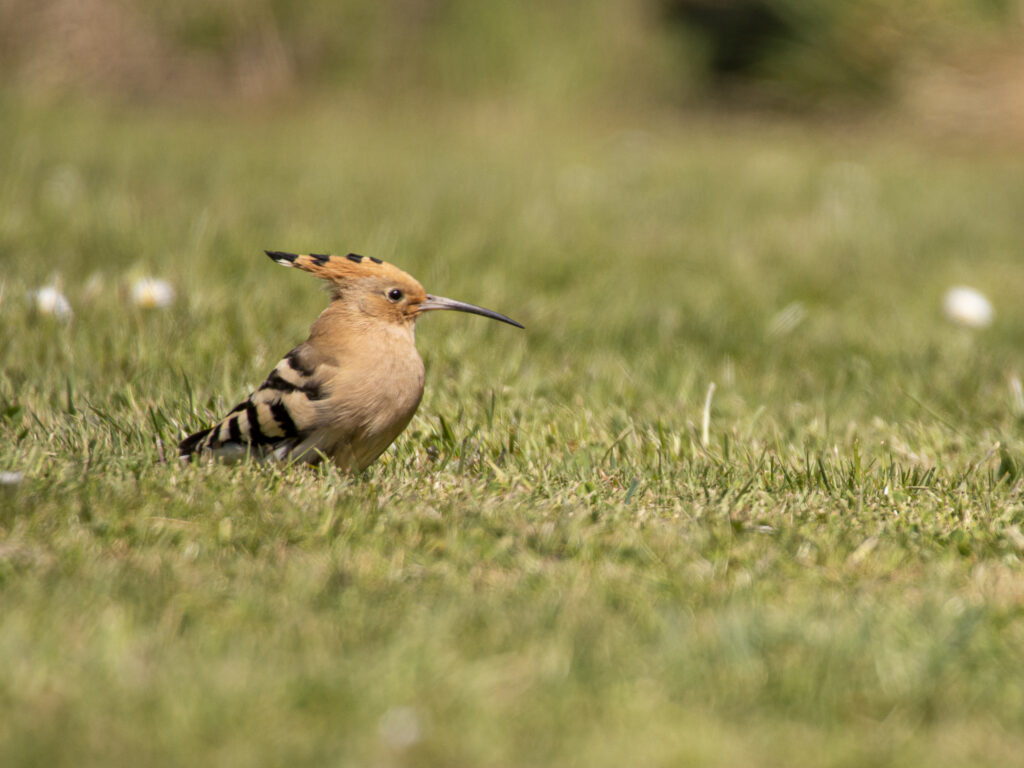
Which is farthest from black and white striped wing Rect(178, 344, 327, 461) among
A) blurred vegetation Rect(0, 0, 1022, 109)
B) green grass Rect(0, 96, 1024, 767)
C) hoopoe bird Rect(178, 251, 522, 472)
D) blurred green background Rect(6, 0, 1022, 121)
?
blurred green background Rect(6, 0, 1022, 121)

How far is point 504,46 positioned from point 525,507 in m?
9.41

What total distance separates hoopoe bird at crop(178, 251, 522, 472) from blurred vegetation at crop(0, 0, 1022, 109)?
317 inches

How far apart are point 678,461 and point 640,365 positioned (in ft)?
3.87

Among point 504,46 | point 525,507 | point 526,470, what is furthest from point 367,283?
point 504,46

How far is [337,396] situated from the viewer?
3.32m

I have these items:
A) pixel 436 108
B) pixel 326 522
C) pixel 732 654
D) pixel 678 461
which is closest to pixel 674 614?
pixel 732 654

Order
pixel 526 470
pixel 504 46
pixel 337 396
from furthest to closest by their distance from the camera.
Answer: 1. pixel 504 46
2. pixel 526 470
3. pixel 337 396

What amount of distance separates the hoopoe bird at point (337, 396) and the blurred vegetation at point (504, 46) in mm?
8057

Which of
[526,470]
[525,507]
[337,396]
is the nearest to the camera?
[525,507]

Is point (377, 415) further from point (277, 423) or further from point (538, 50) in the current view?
point (538, 50)

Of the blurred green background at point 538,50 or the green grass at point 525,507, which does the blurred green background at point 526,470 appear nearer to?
the green grass at point 525,507

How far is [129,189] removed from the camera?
702cm

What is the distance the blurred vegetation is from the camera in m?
11.2

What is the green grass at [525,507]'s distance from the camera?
2.19m
